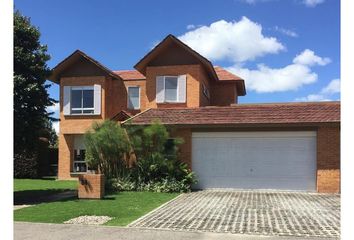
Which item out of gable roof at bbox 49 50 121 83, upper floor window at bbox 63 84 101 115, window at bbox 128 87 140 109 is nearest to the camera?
gable roof at bbox 49 50 121 83

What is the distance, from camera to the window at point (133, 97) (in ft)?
90.9

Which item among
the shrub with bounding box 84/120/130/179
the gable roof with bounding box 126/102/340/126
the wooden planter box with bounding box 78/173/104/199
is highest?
the gable roof with bounding box 126/102/340/126

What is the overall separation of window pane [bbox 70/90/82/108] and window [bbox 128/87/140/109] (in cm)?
318

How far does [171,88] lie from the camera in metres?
25.1

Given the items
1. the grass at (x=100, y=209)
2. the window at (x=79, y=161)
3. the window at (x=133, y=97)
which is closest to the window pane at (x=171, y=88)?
Answer: the window at (x=133, y=97)

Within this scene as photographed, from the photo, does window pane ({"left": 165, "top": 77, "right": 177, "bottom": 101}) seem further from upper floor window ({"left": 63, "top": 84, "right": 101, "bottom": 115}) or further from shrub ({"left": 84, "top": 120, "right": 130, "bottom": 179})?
shrub ({"left": 84, "top": 120, "right": 130, "bottom": 179})

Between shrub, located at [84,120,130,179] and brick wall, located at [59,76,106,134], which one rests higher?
brick wall, located at [59,76,106,134]

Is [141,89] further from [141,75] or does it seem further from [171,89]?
[171,89]

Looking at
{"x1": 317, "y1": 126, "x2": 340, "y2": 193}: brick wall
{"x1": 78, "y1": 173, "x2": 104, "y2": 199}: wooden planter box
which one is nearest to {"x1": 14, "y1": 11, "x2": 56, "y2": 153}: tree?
{"x1": 78, "y1": 173, "x2": 104, "y2": 199}: wooden planter box

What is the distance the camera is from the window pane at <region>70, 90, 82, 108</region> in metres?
27.1

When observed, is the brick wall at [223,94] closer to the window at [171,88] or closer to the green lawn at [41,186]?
the window at [171,88]

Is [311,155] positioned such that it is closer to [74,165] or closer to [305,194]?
[305,194]
